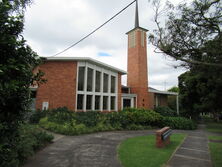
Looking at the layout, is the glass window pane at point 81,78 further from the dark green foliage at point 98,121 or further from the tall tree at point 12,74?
the tall tree at point 12,74

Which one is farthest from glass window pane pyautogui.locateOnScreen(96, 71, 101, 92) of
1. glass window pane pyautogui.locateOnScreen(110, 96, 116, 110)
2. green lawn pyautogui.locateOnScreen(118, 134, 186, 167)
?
green lawn pyautogui.locateOnScreen(118, 134, 186, 167)

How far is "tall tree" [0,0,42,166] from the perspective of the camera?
2518 mm

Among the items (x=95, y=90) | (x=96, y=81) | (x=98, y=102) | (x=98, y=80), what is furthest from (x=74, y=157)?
(x=98, y=80)

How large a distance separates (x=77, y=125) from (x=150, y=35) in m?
6.85

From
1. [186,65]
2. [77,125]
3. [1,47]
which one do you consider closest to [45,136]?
[77,125]

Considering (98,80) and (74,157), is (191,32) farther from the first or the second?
(98,80)

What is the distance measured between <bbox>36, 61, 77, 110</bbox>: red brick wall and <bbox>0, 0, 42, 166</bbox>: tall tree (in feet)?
31.2

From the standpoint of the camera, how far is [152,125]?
13.9m

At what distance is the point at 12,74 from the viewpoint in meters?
2.66

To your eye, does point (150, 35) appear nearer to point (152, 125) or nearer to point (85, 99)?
point (85, 99)

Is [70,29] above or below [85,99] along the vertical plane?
above

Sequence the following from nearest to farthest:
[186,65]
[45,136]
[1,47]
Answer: [1,47]
[186,65]
[45,136]

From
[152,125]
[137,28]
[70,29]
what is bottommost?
[152,125]

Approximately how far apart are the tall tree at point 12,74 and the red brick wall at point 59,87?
31.2 ft
